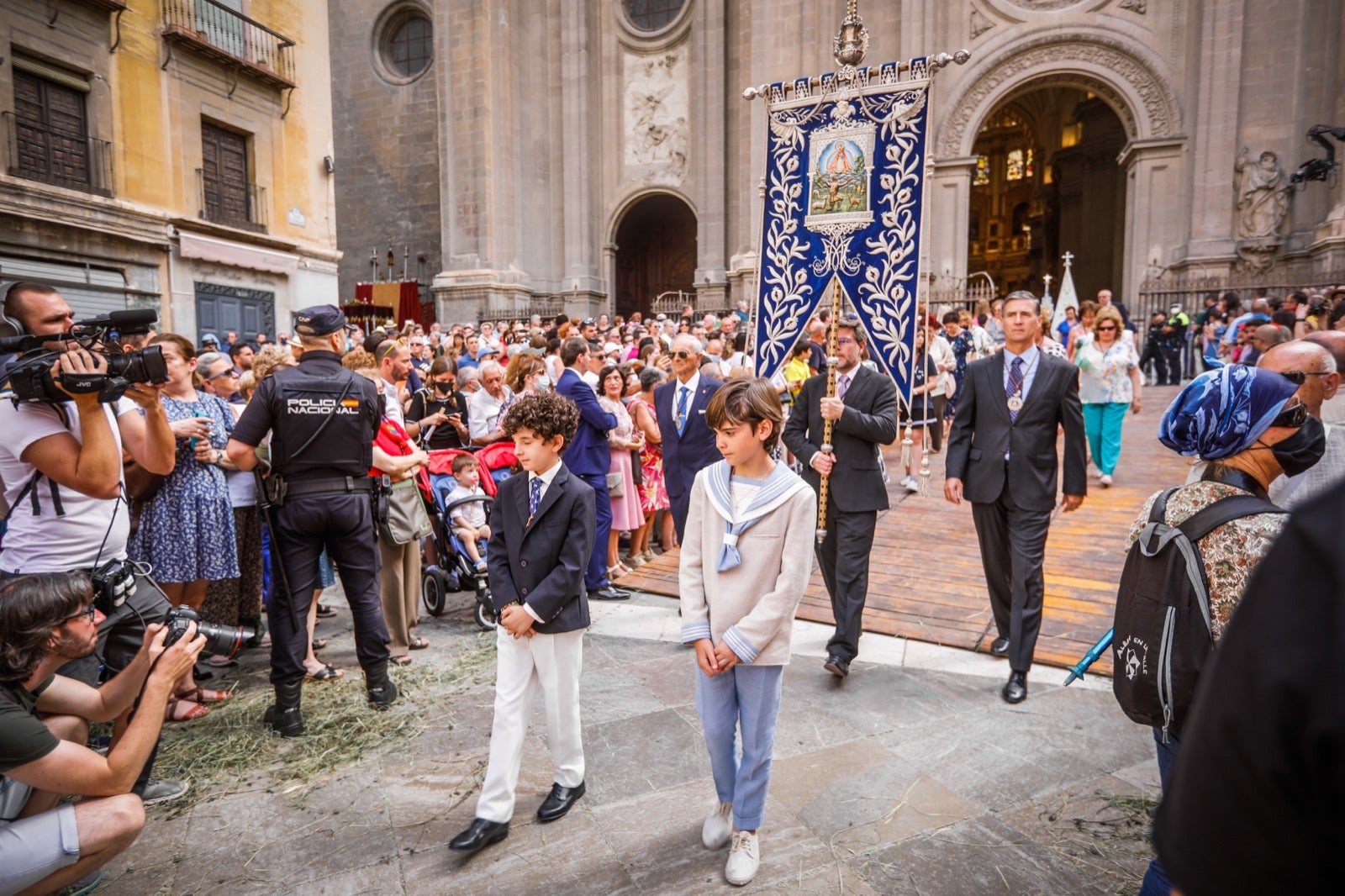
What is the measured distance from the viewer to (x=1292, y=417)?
2.07m

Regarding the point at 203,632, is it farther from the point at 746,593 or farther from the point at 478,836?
the point at 746,593

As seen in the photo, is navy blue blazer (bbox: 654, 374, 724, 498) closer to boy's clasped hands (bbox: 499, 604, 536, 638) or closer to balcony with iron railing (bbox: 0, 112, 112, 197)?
boy's clasped hands (bbox: 499, 604, 536, 638)

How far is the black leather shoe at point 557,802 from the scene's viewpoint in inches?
124

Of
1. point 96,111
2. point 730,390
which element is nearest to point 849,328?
point 730,390

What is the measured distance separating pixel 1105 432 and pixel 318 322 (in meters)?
7.83

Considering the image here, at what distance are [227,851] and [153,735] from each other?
84cm

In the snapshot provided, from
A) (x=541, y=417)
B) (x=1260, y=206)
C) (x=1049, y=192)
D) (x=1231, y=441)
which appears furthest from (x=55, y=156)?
(x=1049, y=192)

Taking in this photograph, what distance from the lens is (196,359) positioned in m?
5.02

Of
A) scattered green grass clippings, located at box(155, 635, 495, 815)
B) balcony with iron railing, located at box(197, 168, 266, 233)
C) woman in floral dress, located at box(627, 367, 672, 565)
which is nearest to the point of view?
scattered green grass clippings, located at box(155, 635, 495, 815)

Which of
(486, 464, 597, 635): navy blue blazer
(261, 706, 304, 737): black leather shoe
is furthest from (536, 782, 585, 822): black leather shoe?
(261, 706, 304, 737): black leather shoe

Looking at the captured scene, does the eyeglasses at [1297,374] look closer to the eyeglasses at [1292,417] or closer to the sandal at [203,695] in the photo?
the eyeglasses at [1292,417]

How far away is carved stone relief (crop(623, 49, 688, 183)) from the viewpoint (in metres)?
23.0

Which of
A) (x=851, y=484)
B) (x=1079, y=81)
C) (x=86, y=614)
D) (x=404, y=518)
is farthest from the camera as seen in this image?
(x=1079, y=81)

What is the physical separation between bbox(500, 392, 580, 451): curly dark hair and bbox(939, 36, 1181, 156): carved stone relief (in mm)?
18949
